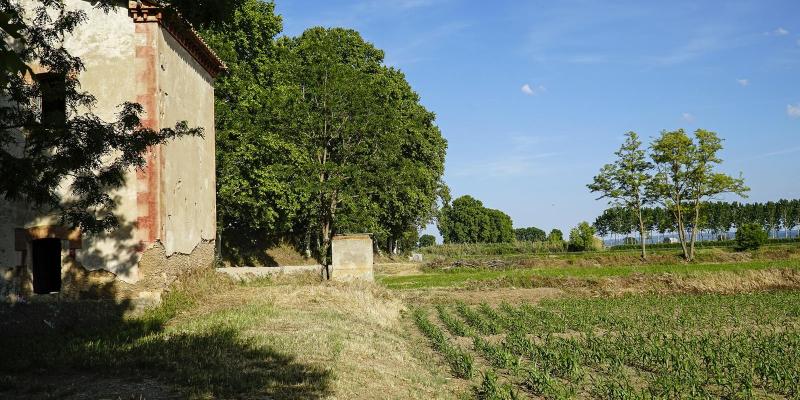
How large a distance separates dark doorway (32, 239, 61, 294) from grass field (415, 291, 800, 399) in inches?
417

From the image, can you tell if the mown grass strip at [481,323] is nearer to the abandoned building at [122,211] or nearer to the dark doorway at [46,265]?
the abandoned building at [122,211]

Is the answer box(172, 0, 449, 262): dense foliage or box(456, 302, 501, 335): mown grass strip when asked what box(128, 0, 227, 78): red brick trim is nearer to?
box(172, 0, 449, 262): dense foliage

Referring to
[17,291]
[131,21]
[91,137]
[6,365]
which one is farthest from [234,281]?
[91,137]

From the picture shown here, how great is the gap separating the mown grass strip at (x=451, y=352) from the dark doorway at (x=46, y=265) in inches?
402

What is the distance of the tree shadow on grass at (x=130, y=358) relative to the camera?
Answer: 8.59 metres

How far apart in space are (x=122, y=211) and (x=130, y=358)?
5.64 meters

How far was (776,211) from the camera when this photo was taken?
108812mm

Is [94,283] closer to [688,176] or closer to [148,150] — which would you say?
[148,150]

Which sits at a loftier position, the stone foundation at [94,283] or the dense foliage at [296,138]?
the dense foliage at [296,138]

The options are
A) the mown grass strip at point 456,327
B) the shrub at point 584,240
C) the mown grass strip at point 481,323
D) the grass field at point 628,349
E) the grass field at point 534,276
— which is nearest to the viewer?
the grass field at point 628,349

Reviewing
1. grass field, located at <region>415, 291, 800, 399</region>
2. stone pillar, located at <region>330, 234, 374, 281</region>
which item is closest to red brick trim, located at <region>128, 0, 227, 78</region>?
grass field, located at <region>415, 291, 800, 399</region>

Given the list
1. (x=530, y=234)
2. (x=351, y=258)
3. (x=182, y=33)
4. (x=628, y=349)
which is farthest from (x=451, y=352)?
(x=530, y=234)

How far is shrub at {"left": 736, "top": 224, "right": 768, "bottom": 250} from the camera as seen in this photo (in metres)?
57.6

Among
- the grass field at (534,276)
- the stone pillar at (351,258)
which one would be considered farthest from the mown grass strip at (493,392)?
the grass field at (534,276)
